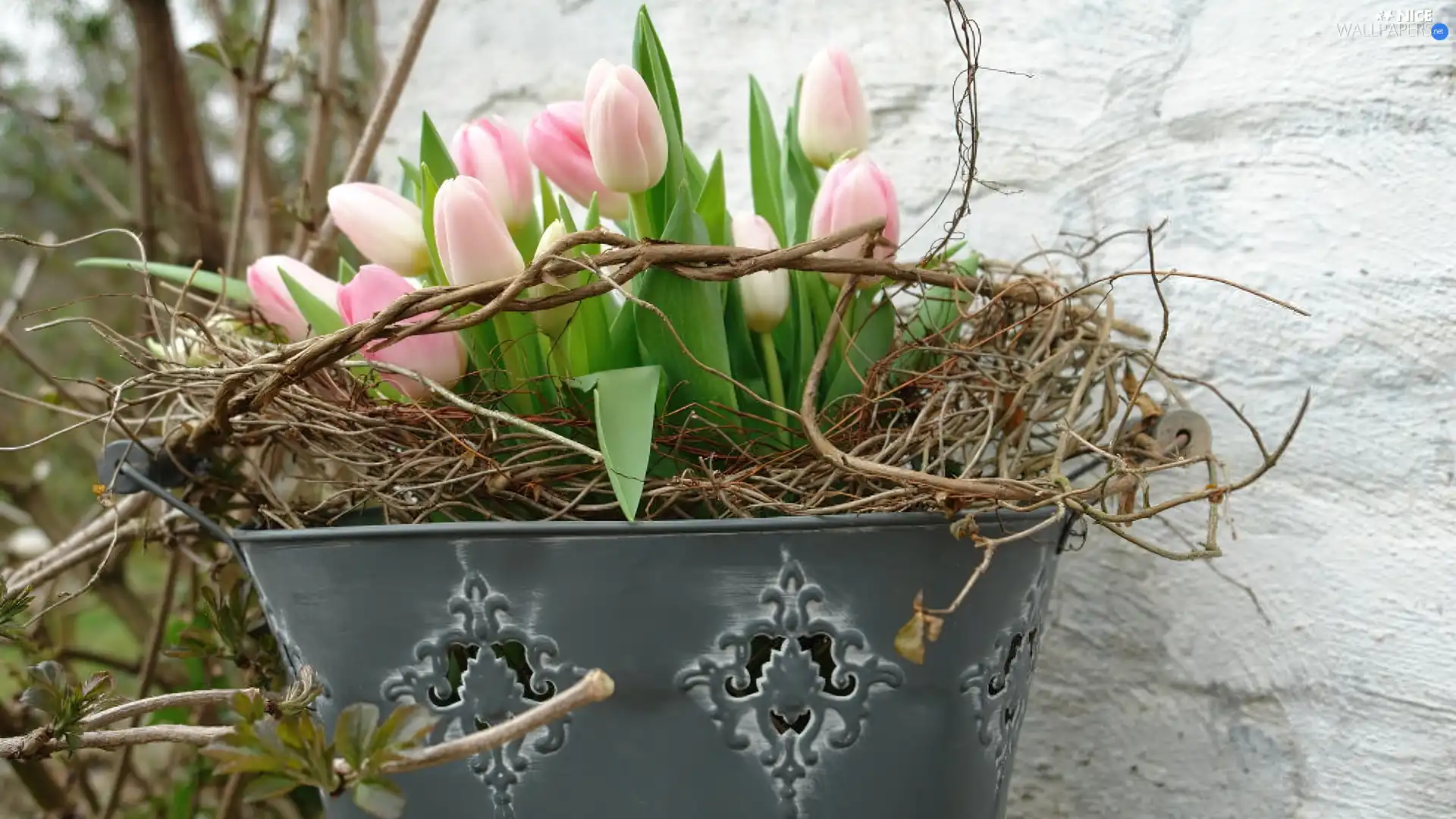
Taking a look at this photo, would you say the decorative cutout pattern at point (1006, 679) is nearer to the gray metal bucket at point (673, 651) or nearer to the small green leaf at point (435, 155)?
the gray metal bucket at point (673, 651)

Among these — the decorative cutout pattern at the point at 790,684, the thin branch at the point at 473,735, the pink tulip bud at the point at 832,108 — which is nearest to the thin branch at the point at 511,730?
the thin branch at the point at 473,735

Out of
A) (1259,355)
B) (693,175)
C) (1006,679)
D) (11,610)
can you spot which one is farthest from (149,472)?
(1259,355)

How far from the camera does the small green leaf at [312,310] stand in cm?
47

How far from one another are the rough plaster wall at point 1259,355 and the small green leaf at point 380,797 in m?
0.47

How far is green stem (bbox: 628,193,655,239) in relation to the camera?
1.53 ft

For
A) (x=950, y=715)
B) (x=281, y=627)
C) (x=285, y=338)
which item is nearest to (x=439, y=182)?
(x=285, y=338)

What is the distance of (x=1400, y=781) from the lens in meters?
0.54

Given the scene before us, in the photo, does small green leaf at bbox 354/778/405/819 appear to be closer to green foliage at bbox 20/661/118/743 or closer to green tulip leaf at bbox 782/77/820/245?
green foliage at bbox 20/661/118/743

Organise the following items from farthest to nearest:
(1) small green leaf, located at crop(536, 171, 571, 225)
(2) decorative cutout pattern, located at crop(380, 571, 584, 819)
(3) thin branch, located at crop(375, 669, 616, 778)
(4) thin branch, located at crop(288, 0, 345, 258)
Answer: (4) thin branch, located at crop(288, 0, 345, 258)
(1) small green leaf, located at crop(536, 171, 571, 225)
(2) decorative cutout pattern, located at crop(380, 571, 584, 819)
(3) thin branch, located at crop(375, 669, 616, 778)

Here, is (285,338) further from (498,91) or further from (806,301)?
(498,91)

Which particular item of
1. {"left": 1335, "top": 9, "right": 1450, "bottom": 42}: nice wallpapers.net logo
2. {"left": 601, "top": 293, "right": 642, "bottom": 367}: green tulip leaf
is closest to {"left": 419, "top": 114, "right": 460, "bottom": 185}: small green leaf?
{"left": 601, "top": 293, "right": 642, "bottom": 367}: green tulip leaf

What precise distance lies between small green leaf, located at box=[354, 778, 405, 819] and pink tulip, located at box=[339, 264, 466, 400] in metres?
0.17

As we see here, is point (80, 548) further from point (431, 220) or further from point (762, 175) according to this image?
point (762, 175)

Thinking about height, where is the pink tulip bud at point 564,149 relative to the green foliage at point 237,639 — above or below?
above
